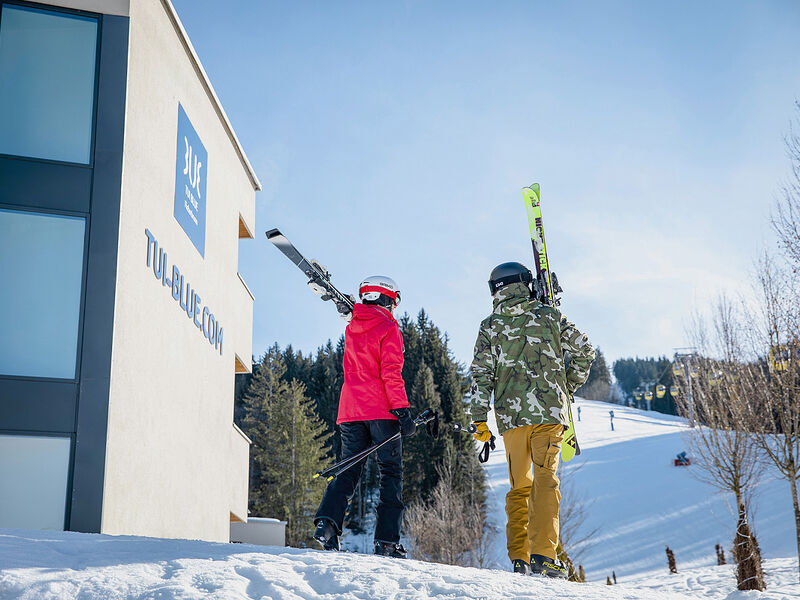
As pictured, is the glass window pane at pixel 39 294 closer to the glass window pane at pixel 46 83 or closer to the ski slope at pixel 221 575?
the glass window pane at pixel 46 83

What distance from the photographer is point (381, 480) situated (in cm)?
570

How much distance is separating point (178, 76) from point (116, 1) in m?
2.09

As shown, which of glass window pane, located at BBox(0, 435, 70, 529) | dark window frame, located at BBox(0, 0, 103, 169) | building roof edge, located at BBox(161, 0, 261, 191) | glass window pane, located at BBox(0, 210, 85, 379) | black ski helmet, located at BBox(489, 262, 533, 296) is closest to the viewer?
black ski helmet, located at BBox(489, 262, 533, 296)

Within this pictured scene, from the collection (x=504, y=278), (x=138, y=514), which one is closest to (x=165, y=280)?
(x=138, y=514)

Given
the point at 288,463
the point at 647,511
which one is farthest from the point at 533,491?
the point at 647,511

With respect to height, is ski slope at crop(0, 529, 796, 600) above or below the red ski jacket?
below

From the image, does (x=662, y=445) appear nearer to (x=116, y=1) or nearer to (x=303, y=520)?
(x=303, y=520)

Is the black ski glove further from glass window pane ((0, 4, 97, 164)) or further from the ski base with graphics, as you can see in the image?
glass window pane ((0, 4, 97, 164))

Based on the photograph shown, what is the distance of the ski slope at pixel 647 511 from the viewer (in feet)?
102

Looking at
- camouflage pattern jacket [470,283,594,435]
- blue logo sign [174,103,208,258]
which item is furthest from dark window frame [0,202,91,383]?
camouflage pattern jacket [470,283,594,435]

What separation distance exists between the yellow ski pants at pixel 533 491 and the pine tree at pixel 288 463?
33762 mm

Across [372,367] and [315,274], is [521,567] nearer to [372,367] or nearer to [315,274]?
[372,367]

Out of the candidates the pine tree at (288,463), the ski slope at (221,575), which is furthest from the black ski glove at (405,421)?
the pine tree at (288,463)

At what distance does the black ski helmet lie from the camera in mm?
5812
